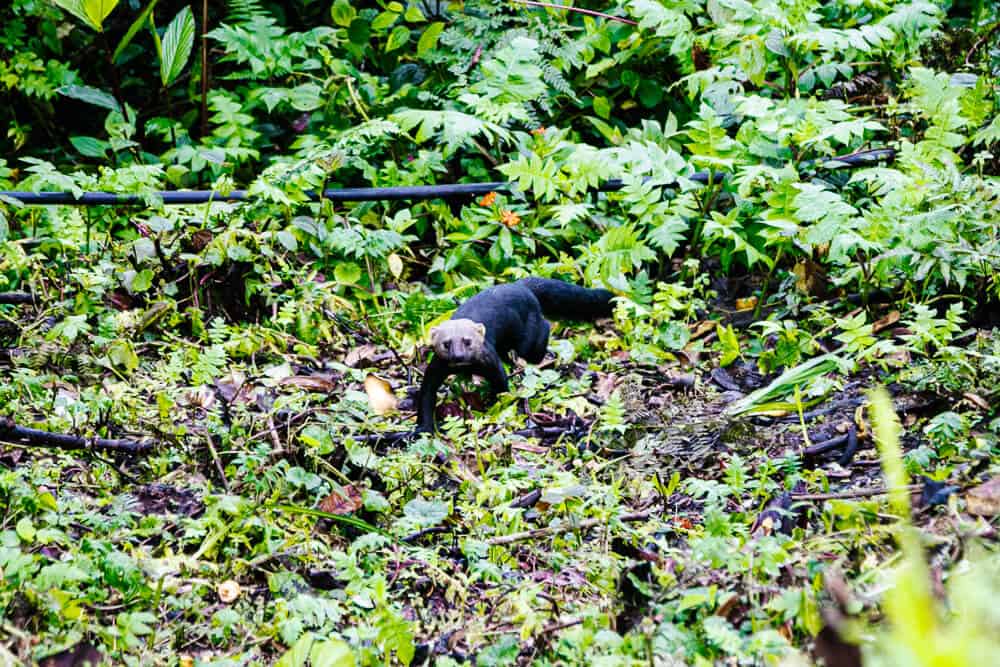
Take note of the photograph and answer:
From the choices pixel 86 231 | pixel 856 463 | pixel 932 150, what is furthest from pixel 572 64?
pixel 856 463

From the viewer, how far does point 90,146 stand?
6.77 m

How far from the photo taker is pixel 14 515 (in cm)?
332

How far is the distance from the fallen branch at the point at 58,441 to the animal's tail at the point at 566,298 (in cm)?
242

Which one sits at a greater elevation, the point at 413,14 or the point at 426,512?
the point at 413,14

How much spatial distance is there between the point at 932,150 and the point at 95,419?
420 centimetres

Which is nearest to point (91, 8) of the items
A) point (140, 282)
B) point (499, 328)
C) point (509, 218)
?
point (140, 282)

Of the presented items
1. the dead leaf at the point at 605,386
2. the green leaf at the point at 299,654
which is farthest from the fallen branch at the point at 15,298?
the green leaf at the point at 299,654

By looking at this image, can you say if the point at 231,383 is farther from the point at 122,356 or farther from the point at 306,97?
the point at 306,97

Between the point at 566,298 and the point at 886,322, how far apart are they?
168cm

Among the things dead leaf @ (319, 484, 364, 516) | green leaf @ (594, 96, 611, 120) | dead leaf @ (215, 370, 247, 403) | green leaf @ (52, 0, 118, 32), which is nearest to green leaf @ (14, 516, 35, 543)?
dead leaf @ (319, 484, 364, 516)

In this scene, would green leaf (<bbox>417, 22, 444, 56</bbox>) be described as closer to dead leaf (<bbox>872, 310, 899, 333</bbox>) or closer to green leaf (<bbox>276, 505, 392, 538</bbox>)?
dead leaf (<bbox>872, 310, 899, 333</bbox>)

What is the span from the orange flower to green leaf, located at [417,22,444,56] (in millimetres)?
1727

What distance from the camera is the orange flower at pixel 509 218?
19.9 feet

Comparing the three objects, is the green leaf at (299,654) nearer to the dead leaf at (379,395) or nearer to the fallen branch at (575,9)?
the dead leaf at (379,395)
